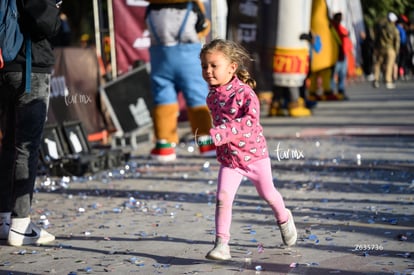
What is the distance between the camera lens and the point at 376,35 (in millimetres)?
21344

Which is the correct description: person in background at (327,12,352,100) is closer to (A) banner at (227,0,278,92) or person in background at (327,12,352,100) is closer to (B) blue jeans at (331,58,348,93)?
(B) blue jeans at (331,58,348,93)

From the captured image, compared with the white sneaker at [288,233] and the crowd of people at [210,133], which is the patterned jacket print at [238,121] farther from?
the white sneaker at [288,233]

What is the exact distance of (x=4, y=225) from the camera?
19.4ft

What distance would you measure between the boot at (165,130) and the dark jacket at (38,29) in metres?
3.76

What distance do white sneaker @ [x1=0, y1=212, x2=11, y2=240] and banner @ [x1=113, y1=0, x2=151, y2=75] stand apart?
7.23 m

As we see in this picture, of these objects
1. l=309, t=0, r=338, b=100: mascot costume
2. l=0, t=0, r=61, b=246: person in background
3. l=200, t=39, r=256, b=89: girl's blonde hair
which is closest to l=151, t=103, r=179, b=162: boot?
l=0, t=0, r=61, b=246: person in background

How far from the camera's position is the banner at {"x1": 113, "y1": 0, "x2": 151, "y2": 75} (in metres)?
13.0

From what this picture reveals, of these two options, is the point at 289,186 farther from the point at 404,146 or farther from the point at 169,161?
the point at 404,146

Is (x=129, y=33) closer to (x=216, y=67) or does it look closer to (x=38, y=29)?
(x=38, y=29)

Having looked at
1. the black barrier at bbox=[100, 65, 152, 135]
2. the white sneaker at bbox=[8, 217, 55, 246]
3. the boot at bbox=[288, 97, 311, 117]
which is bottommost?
the white sneaker at bbox=[8, 217, 55, 246]

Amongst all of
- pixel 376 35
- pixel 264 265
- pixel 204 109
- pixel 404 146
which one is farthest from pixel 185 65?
pixel 376 35

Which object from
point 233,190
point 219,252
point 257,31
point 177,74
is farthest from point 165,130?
point 257,31

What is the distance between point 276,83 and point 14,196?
9.29 m

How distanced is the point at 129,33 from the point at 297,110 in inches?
140
